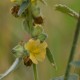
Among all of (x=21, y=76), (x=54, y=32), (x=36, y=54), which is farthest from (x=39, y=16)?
(x=54, y=32)

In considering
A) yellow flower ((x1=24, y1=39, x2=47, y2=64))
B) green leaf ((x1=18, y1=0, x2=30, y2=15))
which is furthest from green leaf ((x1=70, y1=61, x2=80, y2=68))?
green leaf ((x1=18, y1=0, x2=30, y2=15))

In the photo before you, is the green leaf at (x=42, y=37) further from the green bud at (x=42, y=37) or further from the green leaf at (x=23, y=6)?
the green leaf at (x=23, y=6)

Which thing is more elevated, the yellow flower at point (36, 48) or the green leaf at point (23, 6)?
the green leaf at point (23, 6)

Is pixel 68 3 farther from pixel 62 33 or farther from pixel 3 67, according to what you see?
pixel 3 67

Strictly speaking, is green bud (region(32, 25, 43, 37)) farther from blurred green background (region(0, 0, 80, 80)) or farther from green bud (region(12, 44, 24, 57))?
blurred green background (region(0, 0, 80, 80))

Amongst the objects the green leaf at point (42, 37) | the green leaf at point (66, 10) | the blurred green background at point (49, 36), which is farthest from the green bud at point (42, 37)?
the blurred green background at point (49, 36)

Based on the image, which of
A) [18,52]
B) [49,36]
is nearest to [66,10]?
[18,52]

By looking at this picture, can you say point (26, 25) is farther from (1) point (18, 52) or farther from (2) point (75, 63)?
(2) point (75, 63)

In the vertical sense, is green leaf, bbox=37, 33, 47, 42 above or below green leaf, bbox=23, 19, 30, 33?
below
